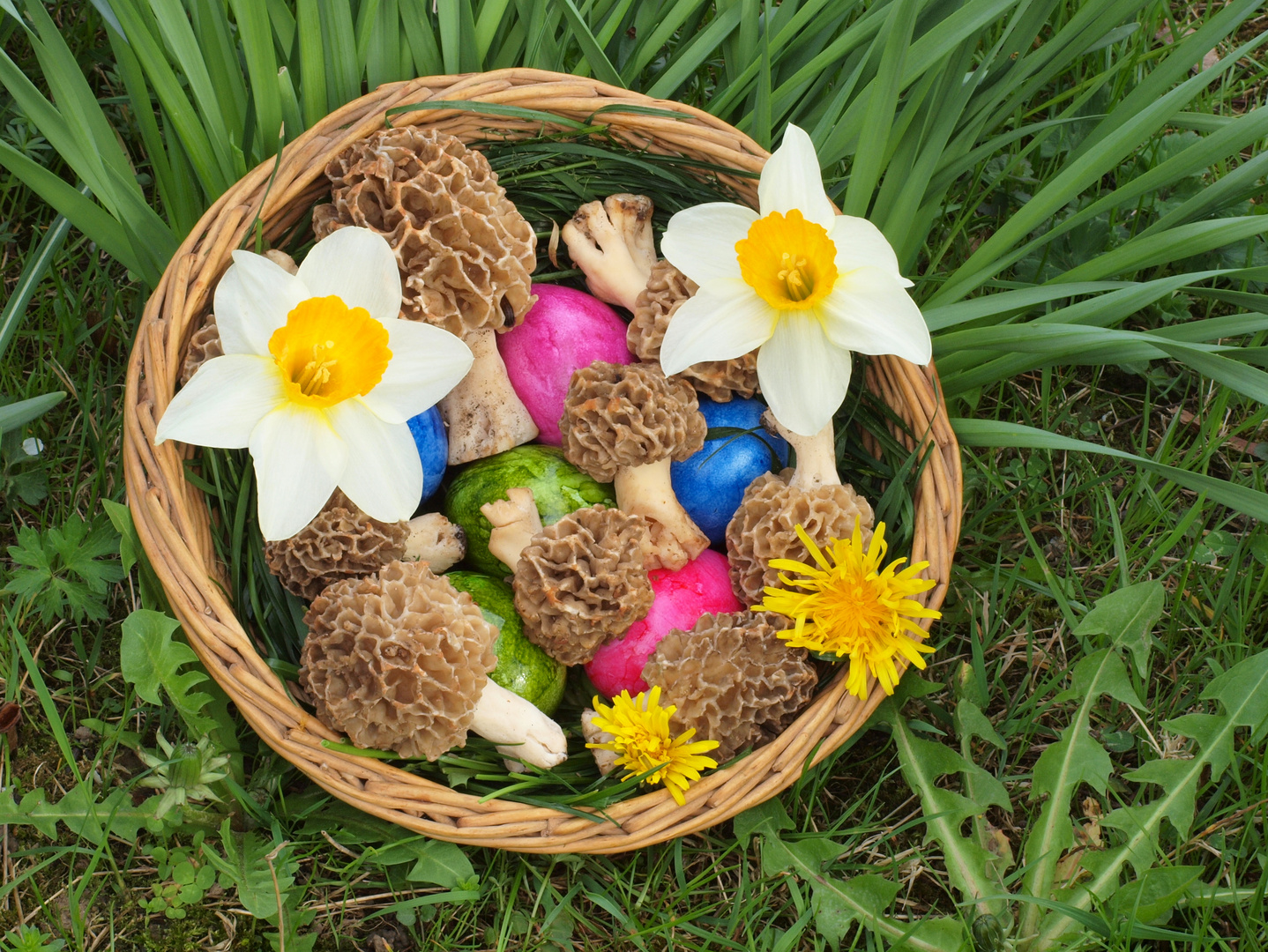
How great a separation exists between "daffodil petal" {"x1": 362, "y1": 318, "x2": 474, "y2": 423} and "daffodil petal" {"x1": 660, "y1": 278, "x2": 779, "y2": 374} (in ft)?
1.05

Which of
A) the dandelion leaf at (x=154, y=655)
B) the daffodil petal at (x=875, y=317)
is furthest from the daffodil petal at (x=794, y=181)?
the dandelion leaf at (x=154, y=655)

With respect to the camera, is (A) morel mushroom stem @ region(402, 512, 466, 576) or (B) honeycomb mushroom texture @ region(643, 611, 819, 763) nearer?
(B) honeycomb mushroom texture @ region(643, 611, 819, 763)

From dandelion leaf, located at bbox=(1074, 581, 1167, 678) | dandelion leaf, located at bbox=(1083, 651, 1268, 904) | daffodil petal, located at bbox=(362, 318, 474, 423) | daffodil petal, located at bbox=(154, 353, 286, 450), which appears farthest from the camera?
dandelion leaf, located at bbox=(1074, 581, 1167, 678)

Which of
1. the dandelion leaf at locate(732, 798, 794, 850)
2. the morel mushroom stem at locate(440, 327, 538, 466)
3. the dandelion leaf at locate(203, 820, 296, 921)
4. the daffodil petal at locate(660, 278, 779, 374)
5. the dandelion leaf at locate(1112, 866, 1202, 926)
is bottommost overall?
the dandelion leaf at locate(203, 820, 296, 921)

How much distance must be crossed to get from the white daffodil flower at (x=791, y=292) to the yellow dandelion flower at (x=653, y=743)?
49 cm

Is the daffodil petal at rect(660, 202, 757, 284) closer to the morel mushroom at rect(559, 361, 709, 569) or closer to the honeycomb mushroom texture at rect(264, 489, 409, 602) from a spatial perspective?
the morel mushroom at rect(559, 361, 709, 569)

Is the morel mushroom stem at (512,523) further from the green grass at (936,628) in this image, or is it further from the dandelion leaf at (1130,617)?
the dandelion leaf at (1130,617)

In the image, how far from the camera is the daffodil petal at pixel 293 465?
1520mm

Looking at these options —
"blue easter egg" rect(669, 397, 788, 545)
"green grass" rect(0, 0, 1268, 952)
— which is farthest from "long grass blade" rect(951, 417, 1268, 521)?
"blue easter egg" rect(669, 397, 788, 545)

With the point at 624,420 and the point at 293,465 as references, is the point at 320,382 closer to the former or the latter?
the point at 293,465

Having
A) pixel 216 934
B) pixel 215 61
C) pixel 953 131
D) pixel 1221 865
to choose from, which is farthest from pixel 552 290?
pixel 1221 865

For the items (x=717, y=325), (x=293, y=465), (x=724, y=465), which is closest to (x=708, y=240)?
(x=717, y=325)

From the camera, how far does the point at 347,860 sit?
1.81 m

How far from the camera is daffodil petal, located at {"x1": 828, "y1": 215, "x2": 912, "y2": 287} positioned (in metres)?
1.60
